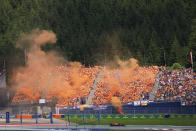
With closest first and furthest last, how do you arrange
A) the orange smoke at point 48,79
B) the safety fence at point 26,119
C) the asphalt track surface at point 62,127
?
the asphalt track surface at point 62,127 < the safety fence at point 26,119 < the orange smoke at point 48,79

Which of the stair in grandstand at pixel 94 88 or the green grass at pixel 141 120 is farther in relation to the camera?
the stair in grandstand at pixel 94 88

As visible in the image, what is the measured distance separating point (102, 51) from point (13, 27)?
26514mm

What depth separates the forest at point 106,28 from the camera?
271ft

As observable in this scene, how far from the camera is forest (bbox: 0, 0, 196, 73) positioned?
8275 cm

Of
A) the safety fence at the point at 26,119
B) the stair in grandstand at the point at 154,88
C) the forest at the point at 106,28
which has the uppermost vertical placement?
the forest at the point at 106,28

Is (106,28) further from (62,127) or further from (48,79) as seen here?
(62,127)

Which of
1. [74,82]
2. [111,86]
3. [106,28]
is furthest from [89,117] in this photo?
[106,28]

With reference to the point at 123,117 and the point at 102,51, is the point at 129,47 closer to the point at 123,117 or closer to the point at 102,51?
the point at 102,51

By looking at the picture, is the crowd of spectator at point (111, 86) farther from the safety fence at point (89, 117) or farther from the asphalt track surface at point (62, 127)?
the asphalt track surface at point (62, 127)

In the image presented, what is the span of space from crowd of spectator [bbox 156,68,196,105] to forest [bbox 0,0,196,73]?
15663 millimetres

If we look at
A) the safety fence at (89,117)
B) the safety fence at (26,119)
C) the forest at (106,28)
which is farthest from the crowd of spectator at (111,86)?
the forest at (106,28)

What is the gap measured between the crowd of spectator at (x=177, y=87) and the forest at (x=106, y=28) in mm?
15663

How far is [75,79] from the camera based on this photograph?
222 ft

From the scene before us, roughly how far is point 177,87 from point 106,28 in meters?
45.7
